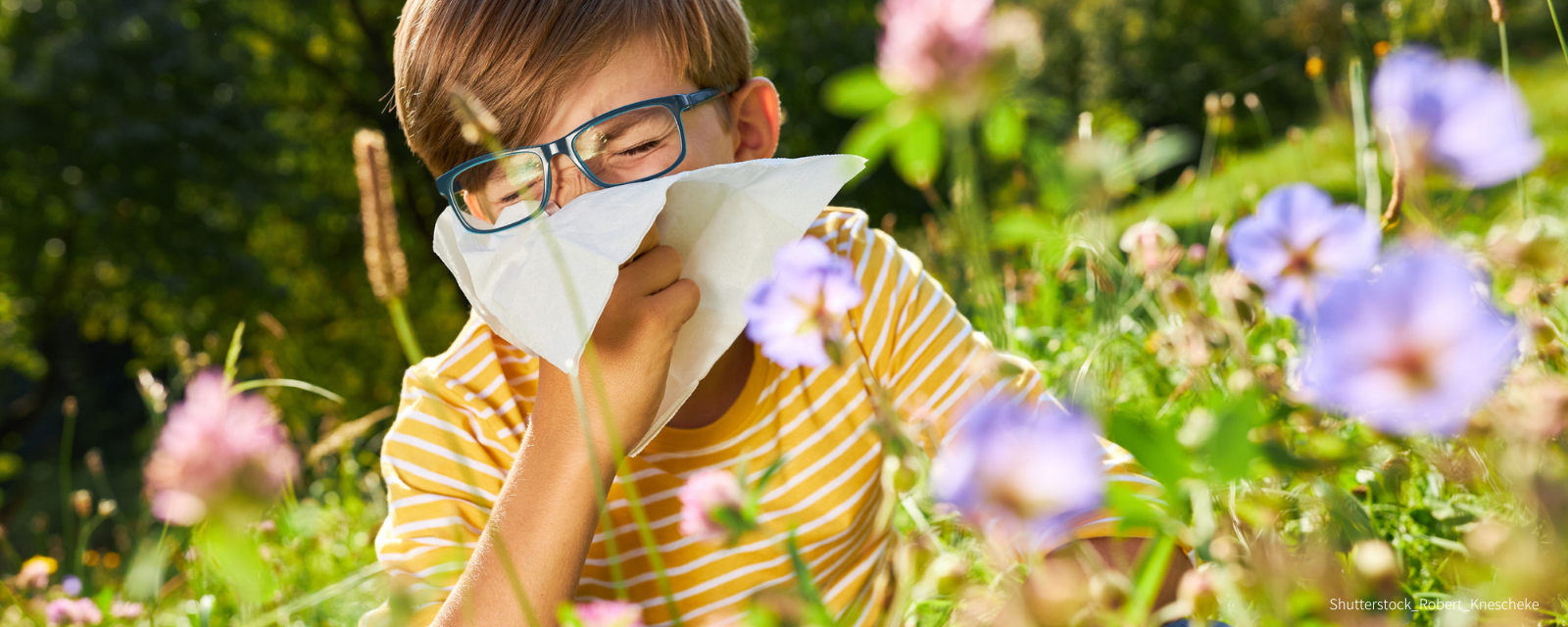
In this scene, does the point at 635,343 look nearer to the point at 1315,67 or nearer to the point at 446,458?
the point at 446,458

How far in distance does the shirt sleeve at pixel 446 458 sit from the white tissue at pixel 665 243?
150 millimetres

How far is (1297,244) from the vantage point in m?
0.35

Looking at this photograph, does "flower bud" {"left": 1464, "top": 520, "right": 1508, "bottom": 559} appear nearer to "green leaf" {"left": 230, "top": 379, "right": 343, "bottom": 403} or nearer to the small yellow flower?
"green leaf" {"left": 230, "top": 379, "right": 343, "bottom": 403}

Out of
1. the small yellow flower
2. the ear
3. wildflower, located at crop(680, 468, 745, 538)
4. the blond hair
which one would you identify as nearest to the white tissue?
the blond hair

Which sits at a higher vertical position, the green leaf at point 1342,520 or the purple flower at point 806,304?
the purple flower at point 806,304

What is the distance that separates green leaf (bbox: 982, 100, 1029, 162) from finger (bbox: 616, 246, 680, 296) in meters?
0.60

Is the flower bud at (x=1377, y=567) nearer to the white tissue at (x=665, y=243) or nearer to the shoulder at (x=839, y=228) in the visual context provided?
the white tissue at (x=665, y=243)

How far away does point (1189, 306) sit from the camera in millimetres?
402

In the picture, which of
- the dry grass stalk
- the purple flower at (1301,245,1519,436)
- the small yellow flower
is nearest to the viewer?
the purple flower at (1301,245,1519,436)

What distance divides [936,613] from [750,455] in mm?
335

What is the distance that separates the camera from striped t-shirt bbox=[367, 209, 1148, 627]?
99cm

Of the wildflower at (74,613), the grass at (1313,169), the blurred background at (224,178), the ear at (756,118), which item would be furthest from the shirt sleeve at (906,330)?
the blurred background at (224,178)

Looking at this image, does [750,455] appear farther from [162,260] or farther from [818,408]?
[162,260]

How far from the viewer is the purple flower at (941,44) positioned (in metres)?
0.25
